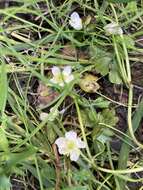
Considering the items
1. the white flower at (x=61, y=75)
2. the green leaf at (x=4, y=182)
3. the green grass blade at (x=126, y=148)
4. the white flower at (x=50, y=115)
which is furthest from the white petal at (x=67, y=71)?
the green leaf at (x=4, y=182)

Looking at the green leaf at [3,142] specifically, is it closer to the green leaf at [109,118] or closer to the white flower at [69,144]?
the white flower at [69,144]

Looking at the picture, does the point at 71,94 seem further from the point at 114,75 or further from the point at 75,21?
the point at 75,21

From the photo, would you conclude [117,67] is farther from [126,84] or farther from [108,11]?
[108,11]

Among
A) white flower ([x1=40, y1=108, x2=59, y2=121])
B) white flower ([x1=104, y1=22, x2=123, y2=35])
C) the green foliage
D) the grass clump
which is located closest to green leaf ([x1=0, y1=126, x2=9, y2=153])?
the grass clump

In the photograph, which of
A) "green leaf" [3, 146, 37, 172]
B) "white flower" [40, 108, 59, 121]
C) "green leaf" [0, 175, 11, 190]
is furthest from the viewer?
"white flower" [40, 108, 59, 121]

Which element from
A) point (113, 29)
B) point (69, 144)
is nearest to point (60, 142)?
point (69, 144)

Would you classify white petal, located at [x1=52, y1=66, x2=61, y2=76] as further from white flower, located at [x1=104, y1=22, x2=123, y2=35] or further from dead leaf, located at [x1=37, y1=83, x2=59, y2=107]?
white flower, located at [x1=104, y1=22, x2=123, y2=35]
